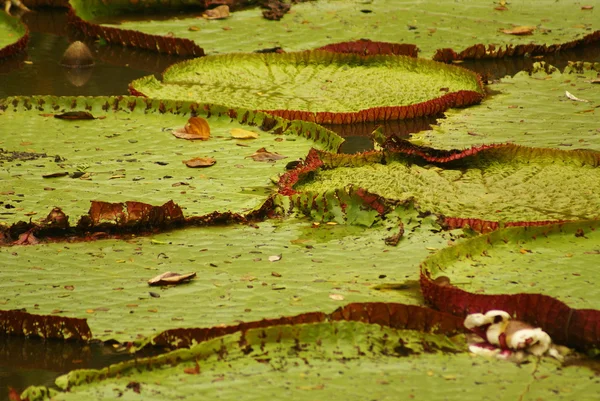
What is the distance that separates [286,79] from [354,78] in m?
0.29

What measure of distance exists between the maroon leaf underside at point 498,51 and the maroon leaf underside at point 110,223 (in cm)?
220

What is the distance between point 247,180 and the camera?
3.13m

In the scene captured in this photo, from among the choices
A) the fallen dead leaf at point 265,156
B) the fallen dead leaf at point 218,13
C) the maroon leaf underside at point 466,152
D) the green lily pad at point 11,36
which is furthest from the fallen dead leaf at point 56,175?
the fallen dead leaf at point 218,13

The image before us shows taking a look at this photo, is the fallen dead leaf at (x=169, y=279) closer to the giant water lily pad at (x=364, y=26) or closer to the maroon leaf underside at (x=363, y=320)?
the maroon leaf underside at (x=363, y=320)

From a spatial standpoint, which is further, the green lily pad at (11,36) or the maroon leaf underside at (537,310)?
the green lily pad at (11,36)

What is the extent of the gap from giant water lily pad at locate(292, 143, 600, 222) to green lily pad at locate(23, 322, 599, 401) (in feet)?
2.70

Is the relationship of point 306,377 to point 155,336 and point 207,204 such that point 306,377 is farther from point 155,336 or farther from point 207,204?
point 207,204

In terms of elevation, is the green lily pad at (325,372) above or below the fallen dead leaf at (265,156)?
below

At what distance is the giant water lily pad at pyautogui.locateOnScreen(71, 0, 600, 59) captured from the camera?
4.94m

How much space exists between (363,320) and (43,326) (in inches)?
28.0

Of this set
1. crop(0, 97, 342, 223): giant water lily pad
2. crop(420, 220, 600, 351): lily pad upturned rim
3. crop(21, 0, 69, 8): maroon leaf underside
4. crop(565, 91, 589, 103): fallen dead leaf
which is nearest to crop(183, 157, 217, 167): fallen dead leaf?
crop(0, 97, 342, 223): giant water lily pad

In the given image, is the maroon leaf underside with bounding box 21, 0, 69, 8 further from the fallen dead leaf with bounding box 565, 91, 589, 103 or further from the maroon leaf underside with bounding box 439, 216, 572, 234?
the maroon leaf underside with bounding box 439, 216, 572, 234

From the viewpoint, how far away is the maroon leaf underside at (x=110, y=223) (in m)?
2.75

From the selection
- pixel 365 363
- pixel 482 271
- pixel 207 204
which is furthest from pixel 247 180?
pixel 365 363
